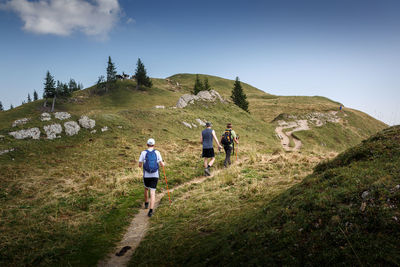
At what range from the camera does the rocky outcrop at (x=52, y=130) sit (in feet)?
56.0

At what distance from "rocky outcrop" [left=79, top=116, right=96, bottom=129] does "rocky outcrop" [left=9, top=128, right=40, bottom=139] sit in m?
3.57

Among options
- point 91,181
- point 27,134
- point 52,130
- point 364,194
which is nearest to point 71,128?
point 52,130

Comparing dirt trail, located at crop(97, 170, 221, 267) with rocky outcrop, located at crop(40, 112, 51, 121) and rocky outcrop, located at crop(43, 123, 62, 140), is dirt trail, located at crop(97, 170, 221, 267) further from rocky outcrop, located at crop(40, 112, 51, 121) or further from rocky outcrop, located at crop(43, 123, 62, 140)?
rocky outcrop, located at crop(40, 112, 51, 121)

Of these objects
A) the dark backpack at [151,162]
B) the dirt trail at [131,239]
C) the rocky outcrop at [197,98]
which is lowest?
the dirt trail at [131,239]

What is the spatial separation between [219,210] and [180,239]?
5.88 ft

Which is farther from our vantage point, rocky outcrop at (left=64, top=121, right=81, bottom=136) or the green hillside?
rocky outcrop at (left=64, top=121, right=81, bottom=136)

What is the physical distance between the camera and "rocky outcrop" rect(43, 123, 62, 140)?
1706 cm

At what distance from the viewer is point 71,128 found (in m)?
18.5

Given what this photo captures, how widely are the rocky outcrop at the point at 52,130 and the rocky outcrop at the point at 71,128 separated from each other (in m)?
0.52

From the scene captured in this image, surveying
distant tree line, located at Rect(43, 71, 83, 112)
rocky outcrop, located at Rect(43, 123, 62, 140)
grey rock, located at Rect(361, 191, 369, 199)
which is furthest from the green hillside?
distant tree line, located at Rect(43, 71, 83, 112)

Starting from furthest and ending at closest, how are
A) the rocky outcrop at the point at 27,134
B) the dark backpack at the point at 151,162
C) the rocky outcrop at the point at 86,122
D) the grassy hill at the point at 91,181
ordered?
the rocky outcrop at the point at 86,122 < the rocky outcrop at the point at 27,134 < the dark backpack at the point at 151,162 < the grassy hill at the point at 91,181

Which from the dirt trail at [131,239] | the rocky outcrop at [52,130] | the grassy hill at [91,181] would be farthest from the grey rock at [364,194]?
the rocky outcrop at [52,130]

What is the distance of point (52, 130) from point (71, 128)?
1436mm

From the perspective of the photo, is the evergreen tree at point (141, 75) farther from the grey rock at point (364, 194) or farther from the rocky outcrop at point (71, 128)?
the grey rock at point (364, 194)
